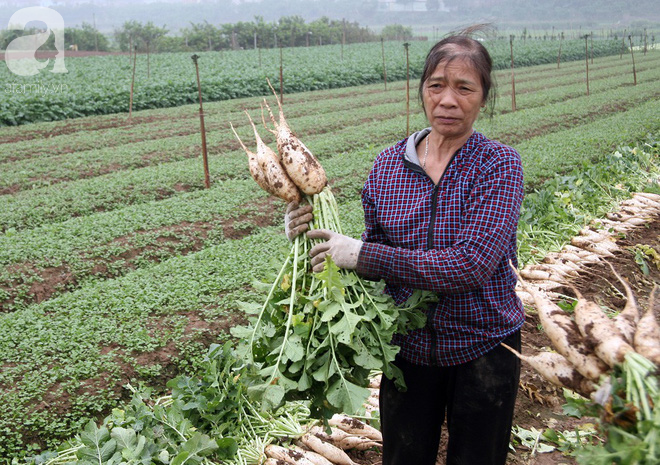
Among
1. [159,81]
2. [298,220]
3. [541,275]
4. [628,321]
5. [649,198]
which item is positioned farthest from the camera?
[159,81]

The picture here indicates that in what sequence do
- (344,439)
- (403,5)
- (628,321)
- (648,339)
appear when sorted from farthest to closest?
(403,5) → (344,439) → (628,321) → (648,339)

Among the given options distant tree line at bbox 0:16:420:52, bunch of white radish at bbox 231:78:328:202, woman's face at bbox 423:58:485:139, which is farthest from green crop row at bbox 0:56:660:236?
distant tree line at bbox 0:16:420:52

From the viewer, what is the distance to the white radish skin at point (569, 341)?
5.39 feet

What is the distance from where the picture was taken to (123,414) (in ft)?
10.2

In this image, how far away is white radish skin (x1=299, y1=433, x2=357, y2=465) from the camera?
2979 mm

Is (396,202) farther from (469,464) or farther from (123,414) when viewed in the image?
(123,414)

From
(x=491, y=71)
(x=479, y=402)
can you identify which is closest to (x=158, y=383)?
(x=479, y=402)

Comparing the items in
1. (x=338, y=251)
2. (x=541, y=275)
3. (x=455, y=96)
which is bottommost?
(x=541, y=275)

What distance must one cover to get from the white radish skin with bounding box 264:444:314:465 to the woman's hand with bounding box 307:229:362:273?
4.03 ft

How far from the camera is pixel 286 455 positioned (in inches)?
115

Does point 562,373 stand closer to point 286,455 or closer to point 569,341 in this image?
point 569,341

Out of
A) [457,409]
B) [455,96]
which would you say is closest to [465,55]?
[455,96]

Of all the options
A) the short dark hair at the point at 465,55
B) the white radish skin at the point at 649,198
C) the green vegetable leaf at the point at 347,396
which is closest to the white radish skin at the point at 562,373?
the green vegetable leaf at the point at 347,396

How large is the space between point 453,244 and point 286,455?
4.91ft
